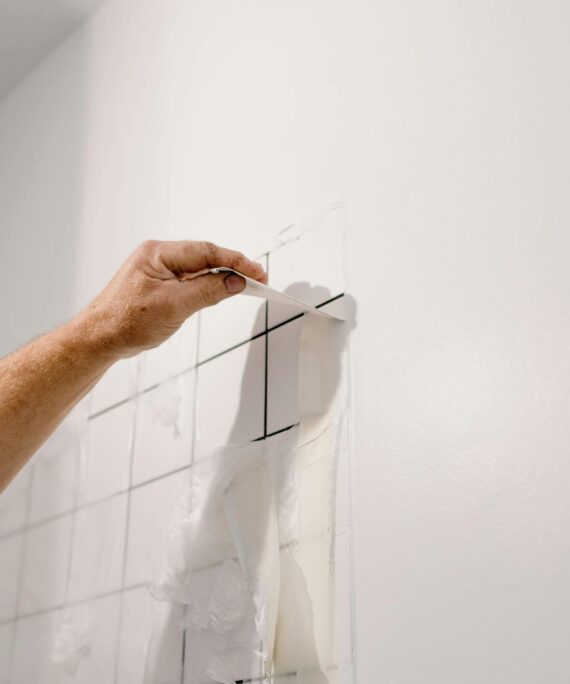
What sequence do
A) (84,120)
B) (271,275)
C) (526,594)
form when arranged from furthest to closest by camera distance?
(84,120)
(271,275)
(526,594)

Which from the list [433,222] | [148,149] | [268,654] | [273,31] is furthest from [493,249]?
[148,149]

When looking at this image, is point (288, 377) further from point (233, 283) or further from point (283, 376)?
point (233, 283)

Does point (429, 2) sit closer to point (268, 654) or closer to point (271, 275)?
point (271, 275)

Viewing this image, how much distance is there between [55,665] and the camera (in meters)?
1.19

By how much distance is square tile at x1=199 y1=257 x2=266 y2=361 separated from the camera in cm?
110

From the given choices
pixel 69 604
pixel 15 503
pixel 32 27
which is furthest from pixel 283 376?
pixel 32 27

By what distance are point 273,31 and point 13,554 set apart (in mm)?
829

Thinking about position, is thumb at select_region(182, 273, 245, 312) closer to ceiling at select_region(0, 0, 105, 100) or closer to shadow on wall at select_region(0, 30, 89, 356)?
shadow on wall at select_region(0, 30, 89, 356)

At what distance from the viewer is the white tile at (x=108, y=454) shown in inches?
48.9

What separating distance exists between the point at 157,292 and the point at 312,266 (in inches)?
7.4

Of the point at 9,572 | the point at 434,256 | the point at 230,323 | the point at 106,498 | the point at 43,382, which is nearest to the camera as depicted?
the point at 434,256

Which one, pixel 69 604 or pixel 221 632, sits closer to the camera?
pixel 221 632

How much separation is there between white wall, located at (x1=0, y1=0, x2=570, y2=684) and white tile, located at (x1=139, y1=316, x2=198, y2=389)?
0.13 meters

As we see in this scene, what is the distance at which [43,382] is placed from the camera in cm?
102
